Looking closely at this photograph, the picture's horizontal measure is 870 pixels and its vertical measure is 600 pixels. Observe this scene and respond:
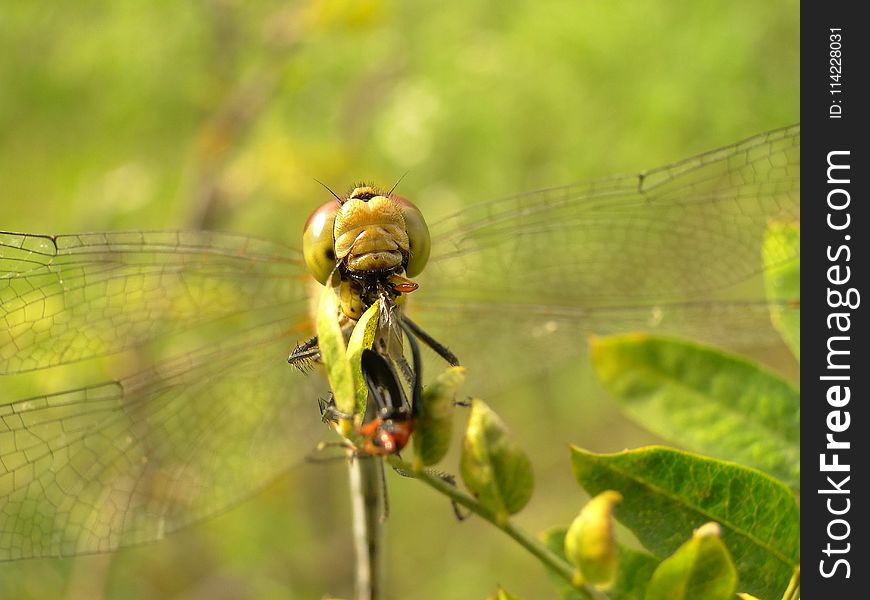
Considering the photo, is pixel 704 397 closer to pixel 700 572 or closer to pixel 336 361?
pixel 700 572

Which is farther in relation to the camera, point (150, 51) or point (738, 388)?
point (150, 51)

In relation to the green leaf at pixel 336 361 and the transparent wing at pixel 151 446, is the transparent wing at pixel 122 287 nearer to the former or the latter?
the transparent wing at pixel 151 446

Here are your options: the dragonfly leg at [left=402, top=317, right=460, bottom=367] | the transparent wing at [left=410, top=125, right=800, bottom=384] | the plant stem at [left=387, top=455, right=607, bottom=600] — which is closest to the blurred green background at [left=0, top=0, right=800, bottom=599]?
the transparent wing at [left=410, top=125, right=800, bottom=384]

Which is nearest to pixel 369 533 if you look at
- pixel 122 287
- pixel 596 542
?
pixel 122 287

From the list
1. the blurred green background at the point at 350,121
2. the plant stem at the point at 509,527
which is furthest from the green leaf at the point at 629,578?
the blurred green background at the point at 350,121

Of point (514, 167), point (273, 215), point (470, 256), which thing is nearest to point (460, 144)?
point (514, 167)

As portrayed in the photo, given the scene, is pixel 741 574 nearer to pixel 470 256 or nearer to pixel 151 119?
pixel 470 256

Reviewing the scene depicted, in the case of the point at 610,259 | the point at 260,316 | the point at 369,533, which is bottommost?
the point at 369,533
